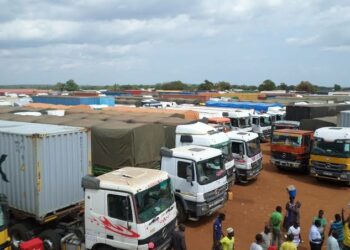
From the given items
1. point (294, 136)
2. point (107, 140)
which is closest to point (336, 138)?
point (294, 136)

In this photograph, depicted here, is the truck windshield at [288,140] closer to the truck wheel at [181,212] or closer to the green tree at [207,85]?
the truck wheel at [181,212]

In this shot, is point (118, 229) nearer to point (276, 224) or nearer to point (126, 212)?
point (126, 212)

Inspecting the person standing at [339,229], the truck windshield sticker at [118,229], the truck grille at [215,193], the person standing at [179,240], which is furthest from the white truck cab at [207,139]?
the truck windshield sticker at [118,229]

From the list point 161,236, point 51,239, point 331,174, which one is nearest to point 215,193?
point 161,236

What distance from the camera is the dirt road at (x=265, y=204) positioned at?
1112 centimetres

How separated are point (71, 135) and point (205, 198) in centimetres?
443

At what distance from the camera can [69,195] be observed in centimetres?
990

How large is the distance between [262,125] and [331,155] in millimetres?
13253

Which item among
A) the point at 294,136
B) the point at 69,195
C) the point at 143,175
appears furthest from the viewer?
the point at 294,136

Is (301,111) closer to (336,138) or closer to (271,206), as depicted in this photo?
(336,138)

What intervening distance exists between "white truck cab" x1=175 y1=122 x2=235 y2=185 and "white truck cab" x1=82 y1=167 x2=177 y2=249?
571cm

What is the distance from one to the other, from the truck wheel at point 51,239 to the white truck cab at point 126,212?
2.88ft

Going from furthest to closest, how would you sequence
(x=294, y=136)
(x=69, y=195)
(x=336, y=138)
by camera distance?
(x=294, y=136) < (x=336, y=138) < (x=69, y=195)

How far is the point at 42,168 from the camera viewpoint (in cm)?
912
